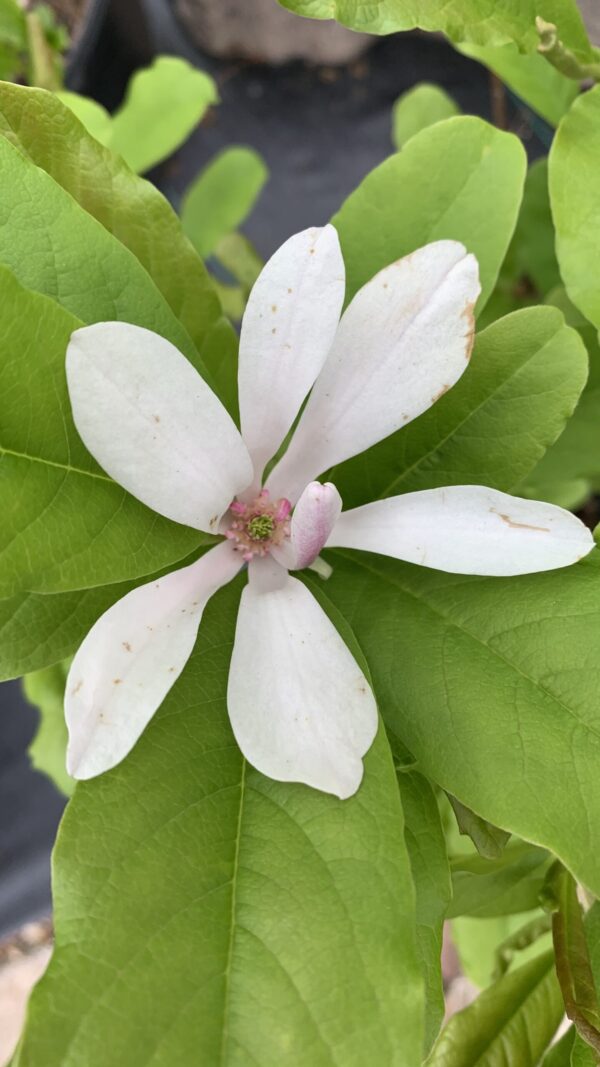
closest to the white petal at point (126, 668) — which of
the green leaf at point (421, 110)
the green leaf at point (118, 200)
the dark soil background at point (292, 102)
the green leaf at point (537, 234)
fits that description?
the green leaf at point (118, 200)

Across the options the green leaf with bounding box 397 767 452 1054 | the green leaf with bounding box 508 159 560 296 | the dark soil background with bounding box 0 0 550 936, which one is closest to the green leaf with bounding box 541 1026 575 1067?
the green leaf with bounding box 397 767 452 1054

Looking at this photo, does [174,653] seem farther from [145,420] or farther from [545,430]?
[545,430]

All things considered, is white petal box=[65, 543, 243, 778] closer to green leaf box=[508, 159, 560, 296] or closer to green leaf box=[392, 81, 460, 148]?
green leaf box=[508, 159, 560, 296]

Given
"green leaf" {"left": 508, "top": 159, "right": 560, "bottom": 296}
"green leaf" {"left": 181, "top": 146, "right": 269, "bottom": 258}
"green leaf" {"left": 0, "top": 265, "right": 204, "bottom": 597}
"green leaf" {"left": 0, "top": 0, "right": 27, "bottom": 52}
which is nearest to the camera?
"green leaf" {"left": 0, "top": 265, "right": 204, "bottom": 597}

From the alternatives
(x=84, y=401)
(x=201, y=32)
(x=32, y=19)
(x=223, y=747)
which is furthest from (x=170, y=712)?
(x=201, y=32)

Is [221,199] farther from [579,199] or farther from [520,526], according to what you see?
[520,526]
